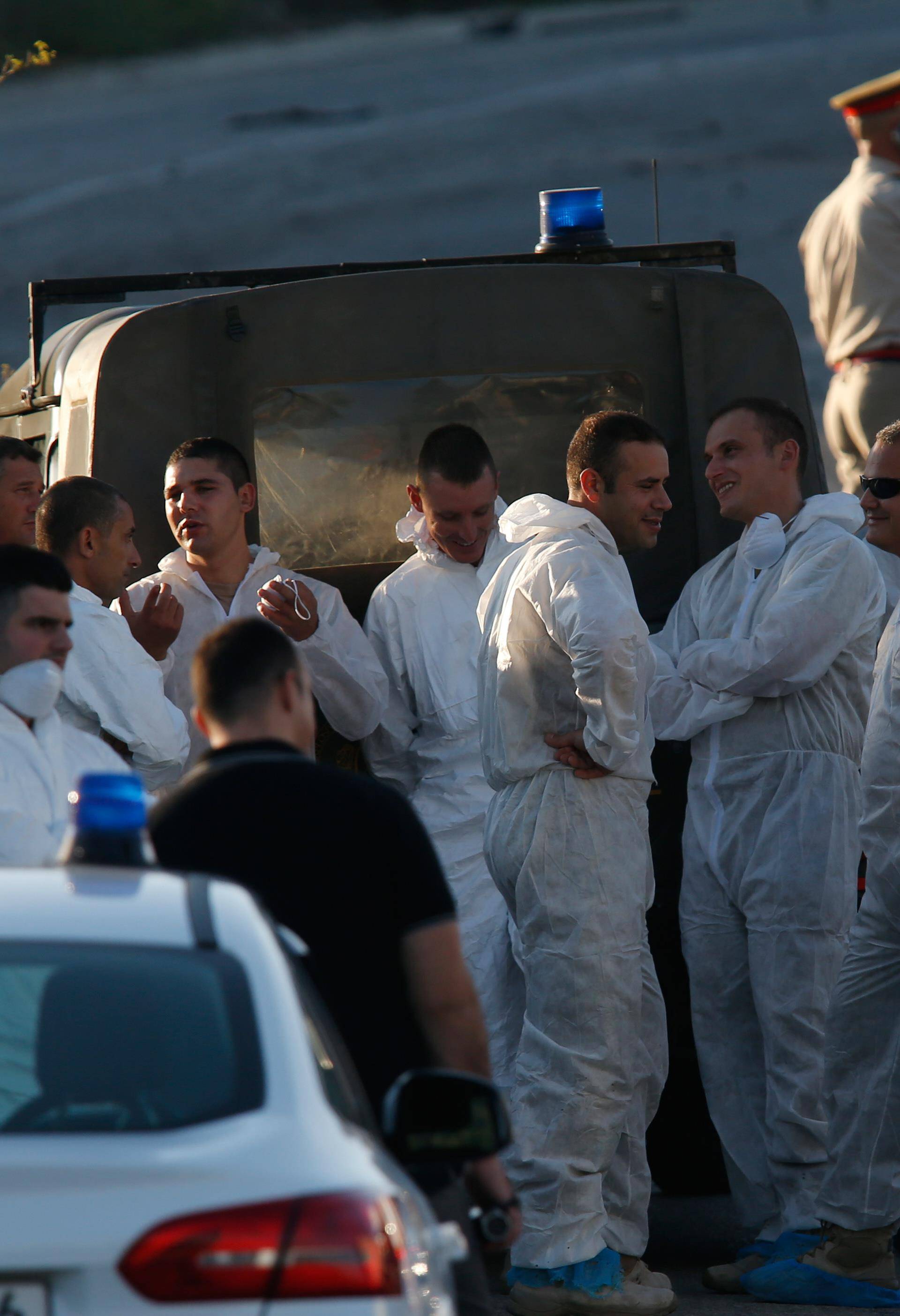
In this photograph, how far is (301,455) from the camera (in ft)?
20.6

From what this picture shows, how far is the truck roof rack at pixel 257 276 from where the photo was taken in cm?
675

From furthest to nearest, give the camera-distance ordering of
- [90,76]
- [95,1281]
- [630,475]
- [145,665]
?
[90,76]
[630,475]
[145,665]
[95,1281]

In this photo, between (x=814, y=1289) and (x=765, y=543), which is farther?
(x=765, y=543)

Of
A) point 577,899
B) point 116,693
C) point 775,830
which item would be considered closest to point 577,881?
point 577,899

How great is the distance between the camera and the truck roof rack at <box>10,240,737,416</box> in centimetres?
675

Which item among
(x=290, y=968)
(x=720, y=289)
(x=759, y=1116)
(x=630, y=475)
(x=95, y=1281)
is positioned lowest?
(x=759, y=1116)

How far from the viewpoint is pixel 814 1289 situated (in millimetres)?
5125

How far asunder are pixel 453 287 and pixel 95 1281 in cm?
456

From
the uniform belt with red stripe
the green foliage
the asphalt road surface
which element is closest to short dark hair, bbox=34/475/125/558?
the uniform belt with red stripe

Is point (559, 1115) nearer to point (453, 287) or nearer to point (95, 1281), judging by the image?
point (453, 287)

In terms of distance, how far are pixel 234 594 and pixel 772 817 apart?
1.64 meters

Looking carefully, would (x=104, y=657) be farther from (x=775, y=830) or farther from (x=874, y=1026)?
(x=874, y=1026)

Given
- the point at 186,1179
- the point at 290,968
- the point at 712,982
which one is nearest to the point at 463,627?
the point at 712,982

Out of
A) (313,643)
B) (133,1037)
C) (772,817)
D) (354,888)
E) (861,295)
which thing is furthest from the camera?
(861,295)
